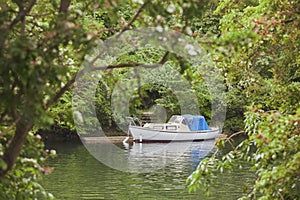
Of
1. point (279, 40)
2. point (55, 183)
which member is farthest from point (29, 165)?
point (55, 183)

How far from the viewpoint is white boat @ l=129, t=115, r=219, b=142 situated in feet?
98.3

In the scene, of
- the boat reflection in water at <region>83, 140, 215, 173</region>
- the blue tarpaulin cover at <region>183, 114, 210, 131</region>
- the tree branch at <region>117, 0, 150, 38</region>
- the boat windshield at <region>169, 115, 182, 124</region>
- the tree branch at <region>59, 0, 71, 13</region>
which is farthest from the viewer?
the boat windshield at <region>169, 115, 182, 124</region>

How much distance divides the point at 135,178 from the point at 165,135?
13.8 meters

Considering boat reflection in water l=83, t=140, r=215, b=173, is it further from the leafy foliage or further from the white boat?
the leafy foliage

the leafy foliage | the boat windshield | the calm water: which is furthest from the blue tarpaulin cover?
the leafy foliage

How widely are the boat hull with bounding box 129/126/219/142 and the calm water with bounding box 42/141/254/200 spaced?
523 centimetres

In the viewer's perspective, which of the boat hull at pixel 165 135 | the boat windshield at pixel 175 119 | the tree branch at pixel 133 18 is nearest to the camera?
the tree branch at pixel 133 18

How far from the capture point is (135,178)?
662 inches

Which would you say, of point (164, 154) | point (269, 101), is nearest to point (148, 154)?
point (164, 154)

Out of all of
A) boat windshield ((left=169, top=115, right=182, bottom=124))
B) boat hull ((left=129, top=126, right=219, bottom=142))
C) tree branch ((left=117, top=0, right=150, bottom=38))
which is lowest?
boat hull ((left=129, top=126, right=219, bottom=142))

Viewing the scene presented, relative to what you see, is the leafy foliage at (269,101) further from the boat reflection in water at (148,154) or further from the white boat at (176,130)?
the white boat at (176,130)

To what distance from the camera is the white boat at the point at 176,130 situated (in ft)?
98.3

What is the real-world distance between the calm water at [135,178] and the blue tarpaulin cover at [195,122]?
23.4 ft

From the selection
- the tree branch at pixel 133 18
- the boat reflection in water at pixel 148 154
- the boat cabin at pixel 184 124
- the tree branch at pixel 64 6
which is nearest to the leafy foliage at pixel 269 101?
the tree branch at pixel 133 18
